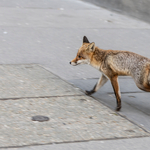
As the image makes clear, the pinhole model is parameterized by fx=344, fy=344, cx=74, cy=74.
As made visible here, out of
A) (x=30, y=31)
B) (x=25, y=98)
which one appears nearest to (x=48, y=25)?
(x=30, y=31)

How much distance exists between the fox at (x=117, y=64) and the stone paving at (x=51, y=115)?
1.91ft

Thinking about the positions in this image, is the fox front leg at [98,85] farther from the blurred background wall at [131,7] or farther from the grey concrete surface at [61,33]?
the blurred background wall at [131,7]

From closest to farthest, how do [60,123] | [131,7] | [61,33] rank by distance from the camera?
[60,123]
[61,33]
[131,7]

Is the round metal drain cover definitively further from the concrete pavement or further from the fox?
the fox

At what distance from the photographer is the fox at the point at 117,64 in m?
5.77

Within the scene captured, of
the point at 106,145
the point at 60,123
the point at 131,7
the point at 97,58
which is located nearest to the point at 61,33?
the point at 131,7

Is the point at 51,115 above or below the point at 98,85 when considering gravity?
below

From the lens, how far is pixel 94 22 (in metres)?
12.2

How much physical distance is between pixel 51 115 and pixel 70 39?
199 inches

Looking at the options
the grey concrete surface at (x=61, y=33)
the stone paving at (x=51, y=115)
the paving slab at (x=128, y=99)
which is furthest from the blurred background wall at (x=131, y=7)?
the stone paving at (x=51, y=115)

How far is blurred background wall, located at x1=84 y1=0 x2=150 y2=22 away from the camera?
12.8 meters

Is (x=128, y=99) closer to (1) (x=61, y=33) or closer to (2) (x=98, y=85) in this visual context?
(2) (x=98, y=85)

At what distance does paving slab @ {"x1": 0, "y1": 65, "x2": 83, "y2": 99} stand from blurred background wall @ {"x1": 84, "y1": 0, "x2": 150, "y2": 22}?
641 centimetres

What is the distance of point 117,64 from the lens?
5969 millimetres
